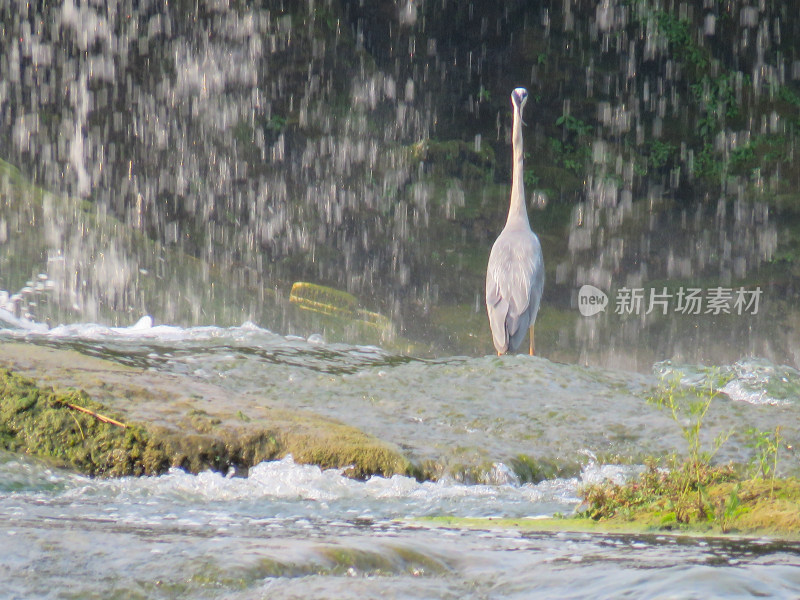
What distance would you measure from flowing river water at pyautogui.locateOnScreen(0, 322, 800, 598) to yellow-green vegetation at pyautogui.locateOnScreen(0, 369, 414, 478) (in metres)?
0.07

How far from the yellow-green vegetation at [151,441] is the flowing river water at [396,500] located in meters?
0.07

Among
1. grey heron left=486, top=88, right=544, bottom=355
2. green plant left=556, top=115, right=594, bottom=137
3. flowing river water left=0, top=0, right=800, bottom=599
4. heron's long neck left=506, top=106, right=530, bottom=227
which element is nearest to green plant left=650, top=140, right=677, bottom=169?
flowing river water left=0, top=0, right=800, bottom=599

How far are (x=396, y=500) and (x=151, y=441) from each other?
854mm

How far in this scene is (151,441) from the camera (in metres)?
2.88

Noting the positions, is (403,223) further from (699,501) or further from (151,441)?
(699,501)

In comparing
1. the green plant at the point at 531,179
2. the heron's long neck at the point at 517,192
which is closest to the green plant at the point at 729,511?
the heron's long neck at the point at 517,192

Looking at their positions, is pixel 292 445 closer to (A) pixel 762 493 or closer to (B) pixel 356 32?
(A) pixel 762 493

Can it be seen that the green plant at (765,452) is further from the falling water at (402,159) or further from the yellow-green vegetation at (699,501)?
the falling water at (402,159)

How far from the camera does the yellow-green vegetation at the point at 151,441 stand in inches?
113

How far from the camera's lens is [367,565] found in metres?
1.55

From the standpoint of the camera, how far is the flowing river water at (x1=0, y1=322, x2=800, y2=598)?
4.80 ft

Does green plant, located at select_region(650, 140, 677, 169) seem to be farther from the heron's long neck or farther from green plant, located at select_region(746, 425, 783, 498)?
green plant, located at select_region(746, 425, 783, 498)

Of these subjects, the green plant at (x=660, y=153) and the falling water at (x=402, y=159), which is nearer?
the falling water at (x=402, y=159)

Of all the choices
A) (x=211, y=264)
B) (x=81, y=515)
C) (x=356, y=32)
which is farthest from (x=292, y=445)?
(x=356, y=32)
